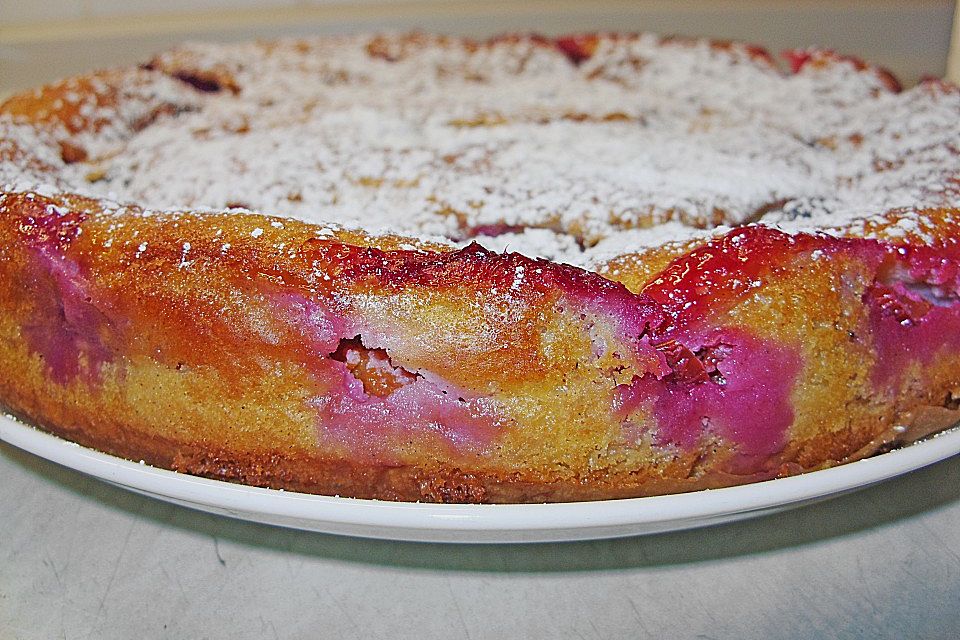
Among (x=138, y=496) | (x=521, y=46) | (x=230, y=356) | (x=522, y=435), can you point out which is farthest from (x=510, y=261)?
(x=521, y=46)

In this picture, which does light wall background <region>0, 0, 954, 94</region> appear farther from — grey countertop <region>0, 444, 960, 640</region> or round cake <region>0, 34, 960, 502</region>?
grey countertop <region>0, 444, 960, 640</region>

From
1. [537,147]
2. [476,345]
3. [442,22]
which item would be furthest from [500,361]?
[442,22]

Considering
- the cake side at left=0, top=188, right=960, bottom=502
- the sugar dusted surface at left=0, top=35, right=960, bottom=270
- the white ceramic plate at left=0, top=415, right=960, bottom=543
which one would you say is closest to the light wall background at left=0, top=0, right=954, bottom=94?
the sugar dusted surface at left=0, top=35, right=960, bottom=270

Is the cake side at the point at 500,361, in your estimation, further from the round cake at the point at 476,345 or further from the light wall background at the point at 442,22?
the light wall background at the point at 442,22

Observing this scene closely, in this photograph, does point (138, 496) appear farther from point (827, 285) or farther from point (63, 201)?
point (827, 285)

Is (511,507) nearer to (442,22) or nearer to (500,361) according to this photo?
(500,361)

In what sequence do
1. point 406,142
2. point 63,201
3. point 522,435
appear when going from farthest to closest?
point 406,142 < point 63,201 < point 522,435
